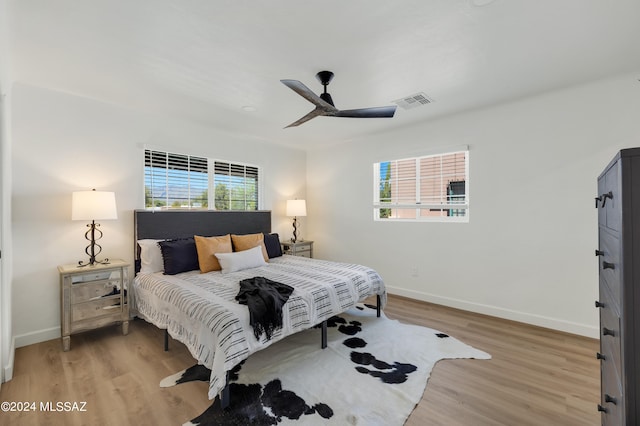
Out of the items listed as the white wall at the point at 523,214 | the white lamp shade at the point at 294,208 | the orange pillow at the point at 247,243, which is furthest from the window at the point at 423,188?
the orange pillow at the point at 247,243

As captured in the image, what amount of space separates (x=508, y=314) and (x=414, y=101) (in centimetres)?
270

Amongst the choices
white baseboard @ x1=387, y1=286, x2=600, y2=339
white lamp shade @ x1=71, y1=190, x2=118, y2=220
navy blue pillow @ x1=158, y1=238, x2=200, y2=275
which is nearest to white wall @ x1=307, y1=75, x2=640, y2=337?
white baseboard @ x1=387, y1=286, x2=600, y2=339

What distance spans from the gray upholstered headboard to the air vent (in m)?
2.68

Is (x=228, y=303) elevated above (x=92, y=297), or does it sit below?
above

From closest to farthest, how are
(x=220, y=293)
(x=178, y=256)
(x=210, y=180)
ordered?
1. (x=220, y=293)
2. (x=178, y=256)
3. (x=210, y=180)

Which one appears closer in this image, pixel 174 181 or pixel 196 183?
pixel 174 181

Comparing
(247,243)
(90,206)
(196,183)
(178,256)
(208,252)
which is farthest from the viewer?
(196,183)

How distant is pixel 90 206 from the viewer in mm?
2822

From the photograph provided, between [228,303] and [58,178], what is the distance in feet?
7.88

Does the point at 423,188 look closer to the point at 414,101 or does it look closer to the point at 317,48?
the point at 414,101

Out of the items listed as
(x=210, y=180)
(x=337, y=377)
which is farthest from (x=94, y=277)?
(x=337, y=377)

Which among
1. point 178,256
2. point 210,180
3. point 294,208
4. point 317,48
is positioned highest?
point 317,48

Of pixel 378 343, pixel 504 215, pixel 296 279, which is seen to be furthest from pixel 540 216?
pixel 296 279

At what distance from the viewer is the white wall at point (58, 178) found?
2.79 meters
